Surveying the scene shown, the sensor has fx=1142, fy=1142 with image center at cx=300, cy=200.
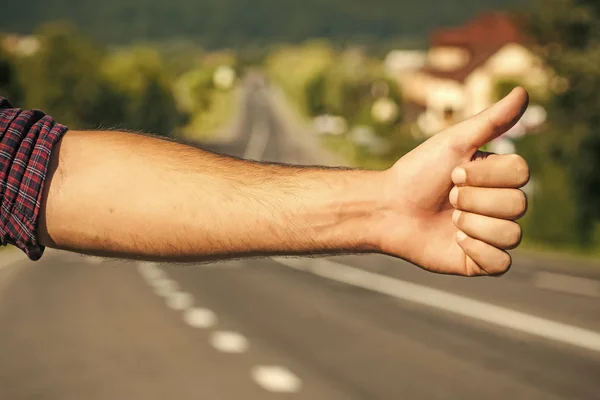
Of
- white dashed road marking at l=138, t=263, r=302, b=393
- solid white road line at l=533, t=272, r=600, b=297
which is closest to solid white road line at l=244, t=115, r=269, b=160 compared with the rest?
solid white road line at l=533, t=272, r=600, b=297

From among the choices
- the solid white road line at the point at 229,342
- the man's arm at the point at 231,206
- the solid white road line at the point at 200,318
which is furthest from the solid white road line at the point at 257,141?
the man's arm at the point at 231,206

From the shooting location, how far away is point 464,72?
100 metres

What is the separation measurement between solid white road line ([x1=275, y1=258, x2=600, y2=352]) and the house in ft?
196

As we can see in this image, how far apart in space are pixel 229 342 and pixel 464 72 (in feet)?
294

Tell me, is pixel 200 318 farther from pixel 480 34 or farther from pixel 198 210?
pixel 480 34

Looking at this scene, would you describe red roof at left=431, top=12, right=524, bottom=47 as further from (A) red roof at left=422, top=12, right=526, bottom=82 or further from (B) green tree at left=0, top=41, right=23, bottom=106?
(B) green tree at left=0, top=41, right=23, bottom=106

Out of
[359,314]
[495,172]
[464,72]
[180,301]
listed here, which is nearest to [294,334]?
[359,314]

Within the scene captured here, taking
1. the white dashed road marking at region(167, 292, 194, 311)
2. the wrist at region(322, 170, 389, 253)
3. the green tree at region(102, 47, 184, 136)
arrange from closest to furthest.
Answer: the wrist at region(322, 170, 389, 253) < the white dashed road marking at region(167, 292, 194, 311) < the green tree at region(102, 47, 184, 136)

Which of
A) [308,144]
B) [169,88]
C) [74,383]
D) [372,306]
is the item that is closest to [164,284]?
[372,306]

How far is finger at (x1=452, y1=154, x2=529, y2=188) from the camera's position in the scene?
2.21 metres

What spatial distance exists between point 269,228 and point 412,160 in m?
0.35

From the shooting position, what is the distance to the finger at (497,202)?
2211 mm

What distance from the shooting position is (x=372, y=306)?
1680cm

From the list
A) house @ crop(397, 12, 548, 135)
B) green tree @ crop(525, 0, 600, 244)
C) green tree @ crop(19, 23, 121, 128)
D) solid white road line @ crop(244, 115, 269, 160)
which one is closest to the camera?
green tree @ crop(525, 0, 600, 244)
